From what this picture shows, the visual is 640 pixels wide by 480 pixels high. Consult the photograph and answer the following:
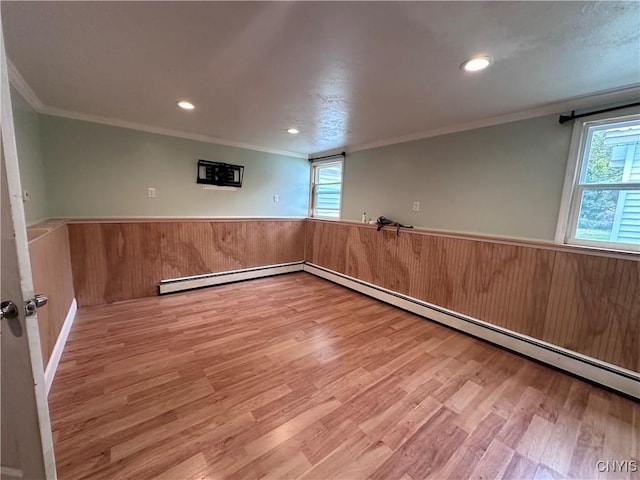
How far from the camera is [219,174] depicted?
3965 mm

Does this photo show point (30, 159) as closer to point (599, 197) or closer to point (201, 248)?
point (201, 248)

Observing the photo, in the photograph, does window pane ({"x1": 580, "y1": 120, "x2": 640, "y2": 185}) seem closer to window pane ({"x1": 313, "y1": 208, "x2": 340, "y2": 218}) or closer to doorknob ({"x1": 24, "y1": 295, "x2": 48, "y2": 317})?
window pane ({"x1": 313, "y1": 208, "x2": 340, "y2": 218})

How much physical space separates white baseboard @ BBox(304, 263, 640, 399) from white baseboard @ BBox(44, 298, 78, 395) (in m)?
3.15

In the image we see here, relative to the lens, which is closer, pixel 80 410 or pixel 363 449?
pixel 363 449

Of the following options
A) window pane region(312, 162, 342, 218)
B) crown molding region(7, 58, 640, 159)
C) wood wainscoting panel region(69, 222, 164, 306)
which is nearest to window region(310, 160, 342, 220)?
window pane region(312, 162, 342, 218)

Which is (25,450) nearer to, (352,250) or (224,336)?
(224,336)

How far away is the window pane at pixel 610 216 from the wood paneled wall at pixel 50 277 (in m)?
3.98

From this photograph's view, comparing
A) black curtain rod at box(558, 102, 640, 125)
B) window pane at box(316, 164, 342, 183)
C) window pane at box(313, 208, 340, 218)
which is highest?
black curtain rod at box(558, 102, 640, 125)

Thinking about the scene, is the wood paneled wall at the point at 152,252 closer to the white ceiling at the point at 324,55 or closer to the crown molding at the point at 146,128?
the crown molding at the point at 146,128

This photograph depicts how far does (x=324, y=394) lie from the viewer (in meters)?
1.77

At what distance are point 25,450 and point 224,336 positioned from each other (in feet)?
5.16

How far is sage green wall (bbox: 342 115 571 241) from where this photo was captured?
2340 millimetres

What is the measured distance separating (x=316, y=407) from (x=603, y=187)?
9.11 ft

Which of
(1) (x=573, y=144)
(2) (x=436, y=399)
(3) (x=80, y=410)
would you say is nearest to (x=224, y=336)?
(3) (x=80, y=410)
